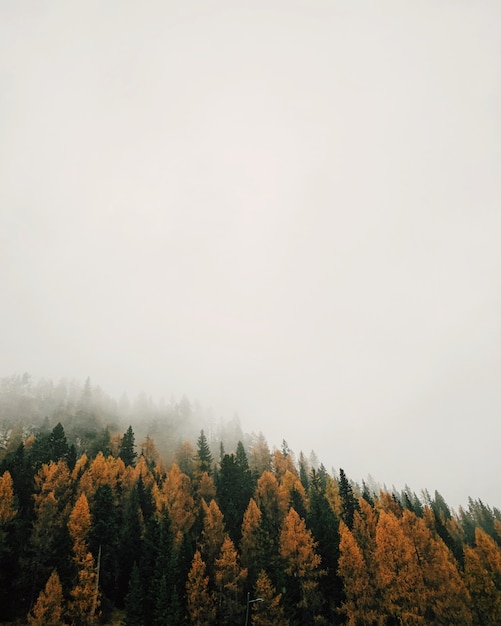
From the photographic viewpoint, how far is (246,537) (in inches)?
2388

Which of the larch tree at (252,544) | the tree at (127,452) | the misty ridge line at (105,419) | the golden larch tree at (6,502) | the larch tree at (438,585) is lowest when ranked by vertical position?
the larch tree at (438,585)

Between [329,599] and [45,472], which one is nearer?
[329,599]

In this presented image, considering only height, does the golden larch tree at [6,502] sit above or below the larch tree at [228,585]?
above

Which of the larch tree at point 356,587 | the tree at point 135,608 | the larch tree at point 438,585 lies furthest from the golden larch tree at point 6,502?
the larch tree at point 438,585

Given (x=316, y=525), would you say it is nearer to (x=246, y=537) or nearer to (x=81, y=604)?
(x=246, y=537)

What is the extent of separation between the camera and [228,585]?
51.3 meters

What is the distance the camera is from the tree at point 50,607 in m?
41.9

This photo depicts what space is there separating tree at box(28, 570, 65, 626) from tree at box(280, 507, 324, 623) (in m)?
29.1

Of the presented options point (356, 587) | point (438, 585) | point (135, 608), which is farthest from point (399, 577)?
point (135, 608)

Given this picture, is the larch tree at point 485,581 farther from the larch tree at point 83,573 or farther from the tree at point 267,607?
the larch tree at point 83,573

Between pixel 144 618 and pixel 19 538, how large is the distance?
65.6 ft

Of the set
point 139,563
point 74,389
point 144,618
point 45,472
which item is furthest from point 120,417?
point 144,618

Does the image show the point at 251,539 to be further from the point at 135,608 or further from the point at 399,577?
the point at 399,577

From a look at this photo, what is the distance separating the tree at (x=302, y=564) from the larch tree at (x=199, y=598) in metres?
11.3
